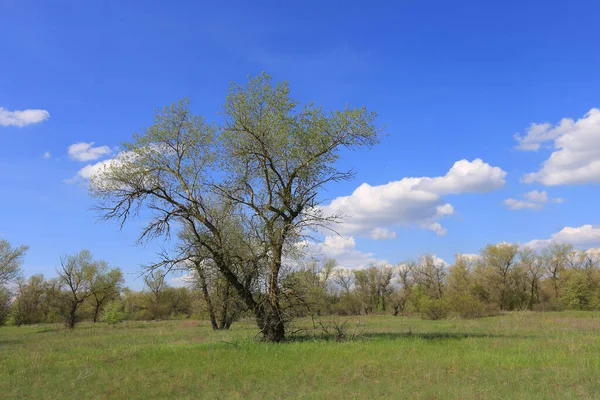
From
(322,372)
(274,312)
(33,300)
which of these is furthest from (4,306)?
(322,372)

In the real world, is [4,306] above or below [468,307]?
above

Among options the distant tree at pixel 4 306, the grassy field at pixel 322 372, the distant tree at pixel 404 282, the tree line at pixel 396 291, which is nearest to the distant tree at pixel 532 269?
the tree line at pixel 396 291

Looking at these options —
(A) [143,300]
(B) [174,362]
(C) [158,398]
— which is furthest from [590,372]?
(A) [143,300]

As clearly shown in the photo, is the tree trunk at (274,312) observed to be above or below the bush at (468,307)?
above

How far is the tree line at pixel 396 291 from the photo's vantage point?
5050 centimetres

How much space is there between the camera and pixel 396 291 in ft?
281

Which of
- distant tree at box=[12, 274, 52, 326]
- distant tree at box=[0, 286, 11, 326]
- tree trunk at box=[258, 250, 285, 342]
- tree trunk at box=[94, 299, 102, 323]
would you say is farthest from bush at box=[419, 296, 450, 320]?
distant tree at box=[12, 274, 52, 326]

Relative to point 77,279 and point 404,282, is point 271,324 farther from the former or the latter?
point 404,282

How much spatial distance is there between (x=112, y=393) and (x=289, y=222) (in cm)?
1107

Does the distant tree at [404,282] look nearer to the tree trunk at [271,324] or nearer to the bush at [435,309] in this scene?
the bush at [435,309]

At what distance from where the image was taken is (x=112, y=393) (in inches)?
420

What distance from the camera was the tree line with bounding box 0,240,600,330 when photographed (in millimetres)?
50500

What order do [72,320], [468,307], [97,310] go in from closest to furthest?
[468,307]
[72,320]
[97,310]

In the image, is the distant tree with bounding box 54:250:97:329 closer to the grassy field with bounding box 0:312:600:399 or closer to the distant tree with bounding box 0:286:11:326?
the distant tree with bounding box 0:286:11:326
